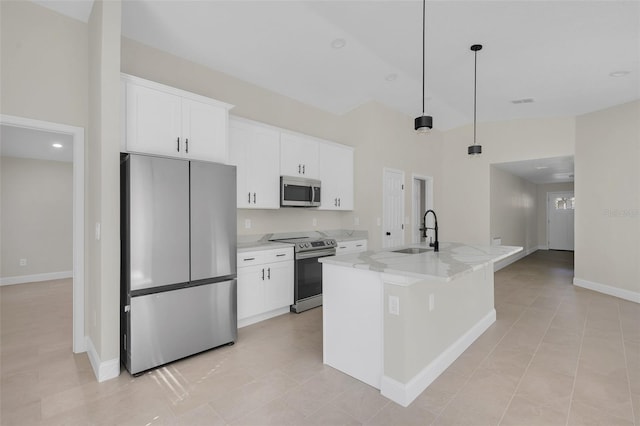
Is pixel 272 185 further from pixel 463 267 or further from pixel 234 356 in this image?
pixel 463 267

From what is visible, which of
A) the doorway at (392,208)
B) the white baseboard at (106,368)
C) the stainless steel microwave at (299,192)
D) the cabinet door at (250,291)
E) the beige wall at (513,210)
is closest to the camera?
the white baseboard at (106,368)

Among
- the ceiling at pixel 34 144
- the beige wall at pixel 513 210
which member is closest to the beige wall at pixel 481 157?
the beige wall at pixel 513 210

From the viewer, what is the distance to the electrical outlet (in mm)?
2117

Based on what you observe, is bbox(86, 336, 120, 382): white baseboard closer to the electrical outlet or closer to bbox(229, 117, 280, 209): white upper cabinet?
bbox(229, 117, 280, 209): white upper cabinet

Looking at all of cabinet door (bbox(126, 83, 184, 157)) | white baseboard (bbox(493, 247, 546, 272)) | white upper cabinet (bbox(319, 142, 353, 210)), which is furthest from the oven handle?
white baseboard (bbox(493, 247, 546, 272))

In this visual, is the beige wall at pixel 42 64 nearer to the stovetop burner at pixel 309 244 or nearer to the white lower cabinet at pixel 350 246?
the stovetop burner at pixel 309 244

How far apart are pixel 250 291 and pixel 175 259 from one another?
1.11 metres

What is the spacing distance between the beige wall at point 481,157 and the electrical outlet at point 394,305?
200 inches

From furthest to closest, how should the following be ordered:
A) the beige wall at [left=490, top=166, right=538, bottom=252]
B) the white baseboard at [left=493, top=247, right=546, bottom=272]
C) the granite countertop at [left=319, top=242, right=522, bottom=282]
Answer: the white baseboard at [left=493, top=247, right=546, bottom=272]
the beige wall at [left=490, top=166, right=538, bottom=252]
the granite countertop at [left=319, top=242, right=522, bottom=282]

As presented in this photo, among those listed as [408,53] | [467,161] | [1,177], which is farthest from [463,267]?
[1,177]

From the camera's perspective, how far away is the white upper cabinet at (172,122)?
8.66 ft

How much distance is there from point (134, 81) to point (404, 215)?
15.3ft

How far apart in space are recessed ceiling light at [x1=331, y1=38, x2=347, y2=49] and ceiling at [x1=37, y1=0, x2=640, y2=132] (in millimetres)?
48

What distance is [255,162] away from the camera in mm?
3920
